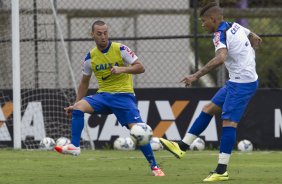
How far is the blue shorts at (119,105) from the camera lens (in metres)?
11.7

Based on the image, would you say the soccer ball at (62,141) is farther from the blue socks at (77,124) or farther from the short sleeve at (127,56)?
the short sleeve at (127,56)

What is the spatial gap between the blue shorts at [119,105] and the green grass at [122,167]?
2.40 feet

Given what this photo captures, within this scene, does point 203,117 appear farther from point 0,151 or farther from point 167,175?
point 0,151

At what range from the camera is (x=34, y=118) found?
17.6m

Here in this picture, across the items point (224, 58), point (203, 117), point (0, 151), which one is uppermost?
point (224, 58)

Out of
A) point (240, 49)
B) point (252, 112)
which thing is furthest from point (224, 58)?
point (252, 112)

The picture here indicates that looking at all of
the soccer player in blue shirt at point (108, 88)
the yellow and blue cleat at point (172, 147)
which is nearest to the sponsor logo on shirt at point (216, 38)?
the soccer player in blue shirt at point (108, 88)

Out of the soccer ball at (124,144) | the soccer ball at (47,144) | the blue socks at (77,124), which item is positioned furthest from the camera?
the soccer ball at (124,144)

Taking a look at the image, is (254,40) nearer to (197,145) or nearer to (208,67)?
(208,67)

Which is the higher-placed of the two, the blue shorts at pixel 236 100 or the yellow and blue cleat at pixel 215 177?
the blue shorts at pixel 236 100

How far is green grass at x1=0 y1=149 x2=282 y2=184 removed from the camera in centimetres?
1076

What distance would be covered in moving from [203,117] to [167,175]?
96 centimetres

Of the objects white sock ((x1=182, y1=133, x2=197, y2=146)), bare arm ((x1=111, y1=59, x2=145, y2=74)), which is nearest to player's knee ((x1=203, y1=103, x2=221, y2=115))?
white sock ((x1=182, y1=133, x2=197, y2=146))

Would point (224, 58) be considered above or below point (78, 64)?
above
